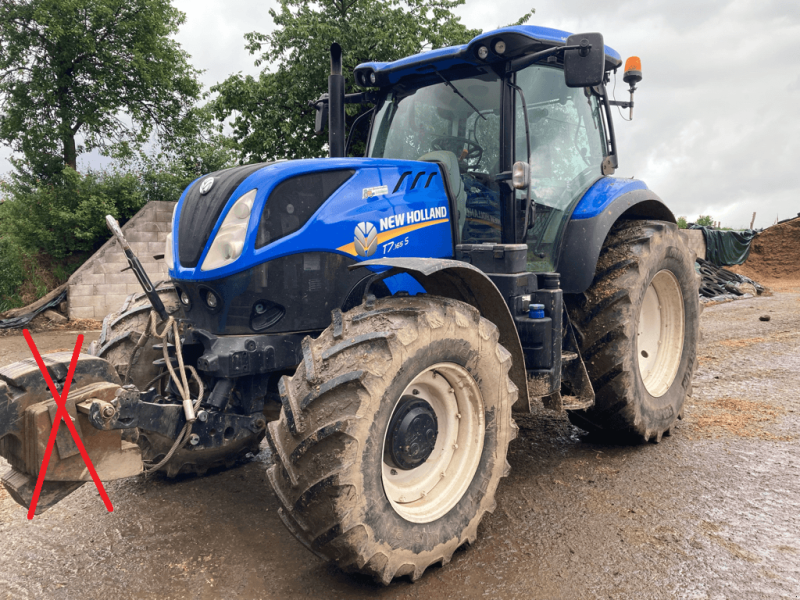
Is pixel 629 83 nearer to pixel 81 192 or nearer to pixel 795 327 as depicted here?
pixel 795 327

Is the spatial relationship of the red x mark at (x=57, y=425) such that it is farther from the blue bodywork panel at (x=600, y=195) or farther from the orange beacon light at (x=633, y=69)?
the orange beacon light at (x=633, y=69)

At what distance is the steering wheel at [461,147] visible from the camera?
3.84 m

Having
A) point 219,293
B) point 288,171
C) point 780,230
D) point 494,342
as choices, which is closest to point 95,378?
point 219,293

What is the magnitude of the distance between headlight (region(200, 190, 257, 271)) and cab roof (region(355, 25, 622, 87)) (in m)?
1.58

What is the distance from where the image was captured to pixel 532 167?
154 inches

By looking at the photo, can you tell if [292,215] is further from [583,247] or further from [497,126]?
[583,247]

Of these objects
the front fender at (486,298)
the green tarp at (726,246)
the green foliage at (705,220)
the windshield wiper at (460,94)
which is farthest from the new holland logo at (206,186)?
the green foliage at (705,220)

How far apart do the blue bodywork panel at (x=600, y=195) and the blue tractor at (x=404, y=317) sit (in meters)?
0.01

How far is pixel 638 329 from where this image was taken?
4.35 m

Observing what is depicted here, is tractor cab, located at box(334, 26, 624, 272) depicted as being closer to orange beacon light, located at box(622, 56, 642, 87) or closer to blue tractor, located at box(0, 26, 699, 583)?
blue tractor, located at box(0, 26, 699, 583)

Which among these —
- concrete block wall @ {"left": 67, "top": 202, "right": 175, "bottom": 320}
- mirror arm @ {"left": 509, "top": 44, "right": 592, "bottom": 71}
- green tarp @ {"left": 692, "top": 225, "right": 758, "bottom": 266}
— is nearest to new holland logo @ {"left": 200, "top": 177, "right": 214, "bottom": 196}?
mirror arm @ {"left": 509, "top": 44, "right": 592, "bottom": 71}

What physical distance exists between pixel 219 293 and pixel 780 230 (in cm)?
2414

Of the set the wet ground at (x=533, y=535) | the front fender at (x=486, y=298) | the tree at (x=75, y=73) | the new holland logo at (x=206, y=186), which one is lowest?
the wet ground at (x=533, y=535)

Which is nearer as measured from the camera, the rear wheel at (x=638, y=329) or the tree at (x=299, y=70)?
the rear wheel at (x=638, y=329)
